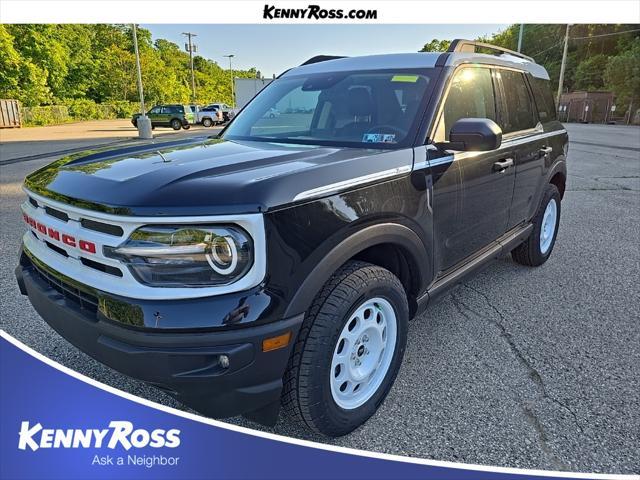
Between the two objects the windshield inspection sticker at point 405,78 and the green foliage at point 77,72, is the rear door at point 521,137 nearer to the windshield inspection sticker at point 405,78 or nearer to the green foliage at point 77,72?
the windshield inspection sticker at point 405,78

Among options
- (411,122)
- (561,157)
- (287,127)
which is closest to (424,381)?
(411,122)

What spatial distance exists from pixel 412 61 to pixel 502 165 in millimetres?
983

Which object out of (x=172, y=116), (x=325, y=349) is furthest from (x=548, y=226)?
(x=172, y=116)

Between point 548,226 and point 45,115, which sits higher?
point 45,115

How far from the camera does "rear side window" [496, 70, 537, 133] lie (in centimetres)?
344

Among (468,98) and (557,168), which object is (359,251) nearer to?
(468,98)

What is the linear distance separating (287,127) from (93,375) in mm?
2022

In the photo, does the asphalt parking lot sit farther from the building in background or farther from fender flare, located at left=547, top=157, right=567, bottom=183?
the building in background

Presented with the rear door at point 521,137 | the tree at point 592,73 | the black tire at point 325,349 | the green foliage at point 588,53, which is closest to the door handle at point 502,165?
the rear door at point 521,137

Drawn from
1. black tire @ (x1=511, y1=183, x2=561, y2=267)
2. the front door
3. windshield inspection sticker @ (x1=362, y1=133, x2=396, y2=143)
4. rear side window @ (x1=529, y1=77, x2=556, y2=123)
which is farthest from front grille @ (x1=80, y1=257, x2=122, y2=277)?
rear side window @ (x1=529, y1=77, x2=556, y2=123)

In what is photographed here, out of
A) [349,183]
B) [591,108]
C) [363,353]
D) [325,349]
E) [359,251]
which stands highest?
[591,108]

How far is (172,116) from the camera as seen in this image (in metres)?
30.0

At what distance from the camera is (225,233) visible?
5.49 ft

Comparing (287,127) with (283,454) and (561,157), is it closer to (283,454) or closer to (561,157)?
(283,454)
